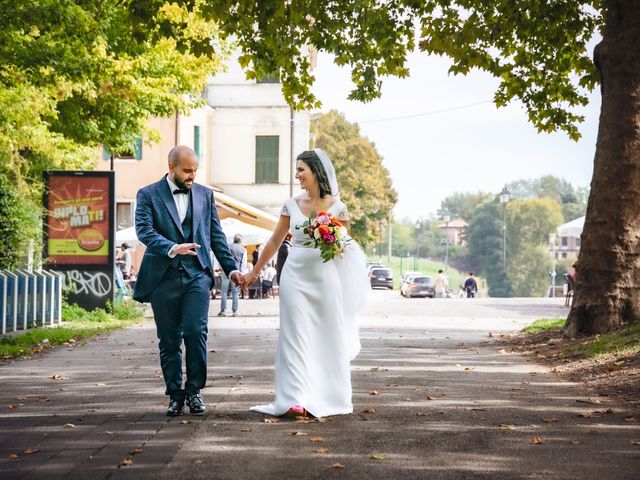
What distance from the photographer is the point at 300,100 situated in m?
20.1

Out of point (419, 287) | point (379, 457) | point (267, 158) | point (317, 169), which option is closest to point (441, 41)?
point (317, 169)

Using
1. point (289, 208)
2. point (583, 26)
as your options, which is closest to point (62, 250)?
point (583, 26)

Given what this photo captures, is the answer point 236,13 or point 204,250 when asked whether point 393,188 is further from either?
point 204,250

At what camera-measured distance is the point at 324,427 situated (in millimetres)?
8141

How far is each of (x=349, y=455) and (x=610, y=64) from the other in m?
10.3

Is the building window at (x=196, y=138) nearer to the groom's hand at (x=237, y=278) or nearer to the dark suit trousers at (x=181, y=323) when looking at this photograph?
the groom's hand at (x=237, y=278)

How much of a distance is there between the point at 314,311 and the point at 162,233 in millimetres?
1341

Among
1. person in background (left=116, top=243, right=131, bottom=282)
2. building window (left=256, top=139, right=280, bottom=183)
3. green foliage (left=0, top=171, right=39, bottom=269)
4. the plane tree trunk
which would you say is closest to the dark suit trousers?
the plane tree trunk

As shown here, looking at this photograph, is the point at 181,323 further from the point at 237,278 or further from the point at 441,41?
the point at 441,41

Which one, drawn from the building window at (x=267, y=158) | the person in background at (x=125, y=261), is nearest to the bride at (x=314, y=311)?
the person in background at (x=125, y=261)

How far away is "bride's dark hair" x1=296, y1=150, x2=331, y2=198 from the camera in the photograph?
910 centimetres

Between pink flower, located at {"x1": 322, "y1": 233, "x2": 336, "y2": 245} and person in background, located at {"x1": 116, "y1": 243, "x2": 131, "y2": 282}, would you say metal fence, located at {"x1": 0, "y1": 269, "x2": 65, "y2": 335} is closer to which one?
pink flower, located at {"x1": 322, "y1": 233, "x2": 336, "y2": 245}

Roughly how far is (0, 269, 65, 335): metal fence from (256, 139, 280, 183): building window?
32.4 meters

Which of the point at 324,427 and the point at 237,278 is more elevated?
the point at 237,278
